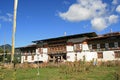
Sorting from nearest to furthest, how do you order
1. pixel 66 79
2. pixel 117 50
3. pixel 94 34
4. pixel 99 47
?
1. pixel 66 79
2. pixel 117 50
3. pixel 99 47
4. pixel 94 34

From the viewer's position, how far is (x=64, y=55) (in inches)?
2253

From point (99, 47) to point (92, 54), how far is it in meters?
2.60

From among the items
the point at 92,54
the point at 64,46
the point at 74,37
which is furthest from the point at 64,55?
the point at 92,54

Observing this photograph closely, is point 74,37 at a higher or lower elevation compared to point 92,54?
higher

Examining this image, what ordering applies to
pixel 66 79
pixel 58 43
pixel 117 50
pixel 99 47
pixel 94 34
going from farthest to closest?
pixel 58 43 < pixel 94 34 < pixel 99 47 < pixel 117 50 < pixel 66 79

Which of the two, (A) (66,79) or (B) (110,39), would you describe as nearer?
(A) (66,79)

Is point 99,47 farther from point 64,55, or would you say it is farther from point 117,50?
point 64,55

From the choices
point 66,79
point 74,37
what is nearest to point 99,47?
point 74,37

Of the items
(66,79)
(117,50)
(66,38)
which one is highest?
(66,38)

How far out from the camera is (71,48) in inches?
2172

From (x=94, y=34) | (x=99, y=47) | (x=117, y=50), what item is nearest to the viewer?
(x=117, y=50)

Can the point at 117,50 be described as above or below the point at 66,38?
below

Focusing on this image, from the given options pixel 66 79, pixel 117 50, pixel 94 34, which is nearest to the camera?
pixel 66 79

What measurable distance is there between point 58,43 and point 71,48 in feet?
16.9
